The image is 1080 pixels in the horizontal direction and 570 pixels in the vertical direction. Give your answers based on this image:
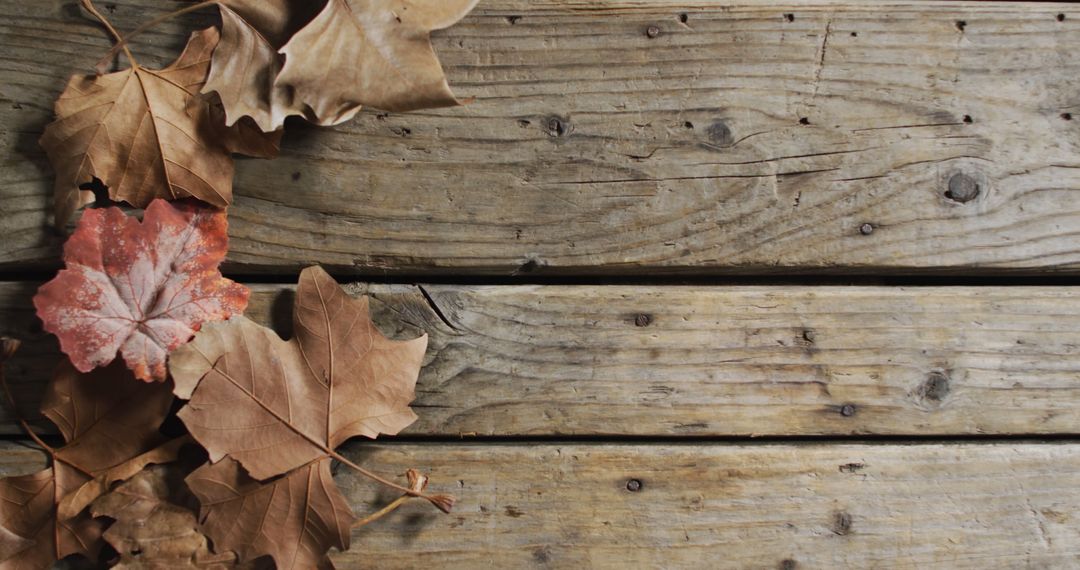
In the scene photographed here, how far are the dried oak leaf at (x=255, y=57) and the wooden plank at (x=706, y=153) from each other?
9 cm

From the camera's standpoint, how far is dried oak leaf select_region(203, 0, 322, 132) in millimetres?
1035

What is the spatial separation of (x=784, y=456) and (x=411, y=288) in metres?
0.56

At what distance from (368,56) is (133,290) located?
0.41 metres

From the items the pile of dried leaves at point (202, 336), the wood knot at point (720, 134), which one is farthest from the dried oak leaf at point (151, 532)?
the wood knot at point (720, 134)

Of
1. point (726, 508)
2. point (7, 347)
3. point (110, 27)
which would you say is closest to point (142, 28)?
point (110, 27)

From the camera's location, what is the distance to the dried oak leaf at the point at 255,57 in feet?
3.40

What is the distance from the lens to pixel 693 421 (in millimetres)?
1144

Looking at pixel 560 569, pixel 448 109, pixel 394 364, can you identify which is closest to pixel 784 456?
pixel 560 569

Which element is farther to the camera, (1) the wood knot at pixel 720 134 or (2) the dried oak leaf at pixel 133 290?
(1) the wood knot at pixel 720 134

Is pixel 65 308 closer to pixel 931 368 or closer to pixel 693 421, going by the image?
pixel 693 421

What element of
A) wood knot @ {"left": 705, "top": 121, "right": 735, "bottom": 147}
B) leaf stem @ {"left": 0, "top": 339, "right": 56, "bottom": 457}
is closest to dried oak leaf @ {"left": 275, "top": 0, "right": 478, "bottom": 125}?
wood knot @ {"left": 705, "top": 121, "right": 735, "bottom": 147}

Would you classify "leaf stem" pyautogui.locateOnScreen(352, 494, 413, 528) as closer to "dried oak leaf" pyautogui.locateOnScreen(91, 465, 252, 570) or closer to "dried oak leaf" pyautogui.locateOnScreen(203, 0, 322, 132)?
"dried oak leaf" pyautogui.locateOnScreen(91, 465, 252, 570)

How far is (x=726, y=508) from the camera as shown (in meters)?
1.13

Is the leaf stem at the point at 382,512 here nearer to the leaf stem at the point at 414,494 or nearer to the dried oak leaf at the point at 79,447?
the leaf stem at the point at 414,494
